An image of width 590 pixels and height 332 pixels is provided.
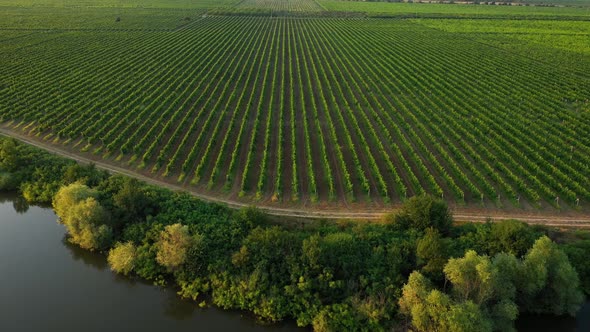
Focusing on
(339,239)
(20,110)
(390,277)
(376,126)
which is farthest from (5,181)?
(376,126)

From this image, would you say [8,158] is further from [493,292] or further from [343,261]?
[493,292]

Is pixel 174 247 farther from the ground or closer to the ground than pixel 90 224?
farther from the ground

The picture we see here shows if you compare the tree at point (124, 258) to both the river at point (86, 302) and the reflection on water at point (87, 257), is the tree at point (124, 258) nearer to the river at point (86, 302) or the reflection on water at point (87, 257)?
the river at point (86, 302)

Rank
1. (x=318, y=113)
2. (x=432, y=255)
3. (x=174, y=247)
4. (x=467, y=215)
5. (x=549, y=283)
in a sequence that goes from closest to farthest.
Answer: (x=549, y=283), (x=432, y=255), (x=174, y=247), (x=467, y=215), (x=318, y=113)

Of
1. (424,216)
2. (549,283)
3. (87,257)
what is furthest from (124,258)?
(549,283)

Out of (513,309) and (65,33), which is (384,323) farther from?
(65,33)

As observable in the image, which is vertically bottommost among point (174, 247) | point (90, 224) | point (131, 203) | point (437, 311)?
point (90, 224)

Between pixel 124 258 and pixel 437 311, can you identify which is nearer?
pixel 437 311

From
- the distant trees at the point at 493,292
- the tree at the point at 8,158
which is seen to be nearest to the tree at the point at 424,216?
the distant trees at the point at 493,292
